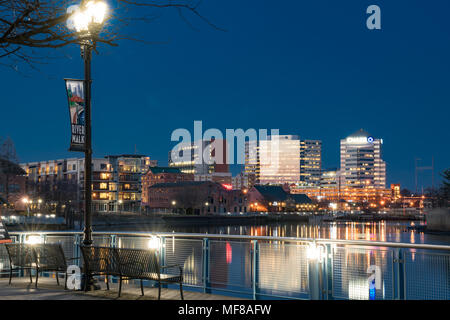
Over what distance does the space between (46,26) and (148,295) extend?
6.25 meters

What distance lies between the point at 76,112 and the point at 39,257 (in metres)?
3.72

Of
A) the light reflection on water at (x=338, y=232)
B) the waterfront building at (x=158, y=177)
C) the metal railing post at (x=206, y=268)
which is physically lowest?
the light reflection on water at (x=338, y=232)

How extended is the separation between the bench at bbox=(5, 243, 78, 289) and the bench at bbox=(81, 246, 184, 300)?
3.16 feet

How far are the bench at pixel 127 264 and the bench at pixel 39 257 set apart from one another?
964 millimetres

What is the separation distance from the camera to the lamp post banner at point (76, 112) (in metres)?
11.9

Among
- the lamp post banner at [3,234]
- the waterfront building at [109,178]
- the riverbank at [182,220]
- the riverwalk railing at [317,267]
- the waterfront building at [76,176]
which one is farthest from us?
the waterfront building at [109,178]

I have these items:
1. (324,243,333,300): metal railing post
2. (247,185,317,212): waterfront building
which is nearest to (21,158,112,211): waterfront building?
(247,185,317,212): waterfront building

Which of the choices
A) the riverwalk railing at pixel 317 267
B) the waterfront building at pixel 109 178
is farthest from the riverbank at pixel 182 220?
the riverwalk railing at pixel 317 267

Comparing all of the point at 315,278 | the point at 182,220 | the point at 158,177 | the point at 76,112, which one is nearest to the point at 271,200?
the point at 158,177

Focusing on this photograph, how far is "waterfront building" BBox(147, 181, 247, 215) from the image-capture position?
125 m

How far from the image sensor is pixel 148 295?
419 inches

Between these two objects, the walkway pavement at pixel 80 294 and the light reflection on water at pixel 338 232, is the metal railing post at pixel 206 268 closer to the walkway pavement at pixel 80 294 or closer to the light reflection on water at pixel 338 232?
the walkway pavement at pixel 80 294

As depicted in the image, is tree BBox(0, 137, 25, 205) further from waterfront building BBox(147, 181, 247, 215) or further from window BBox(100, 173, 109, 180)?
window BBox(100, 173, 109, 180)
